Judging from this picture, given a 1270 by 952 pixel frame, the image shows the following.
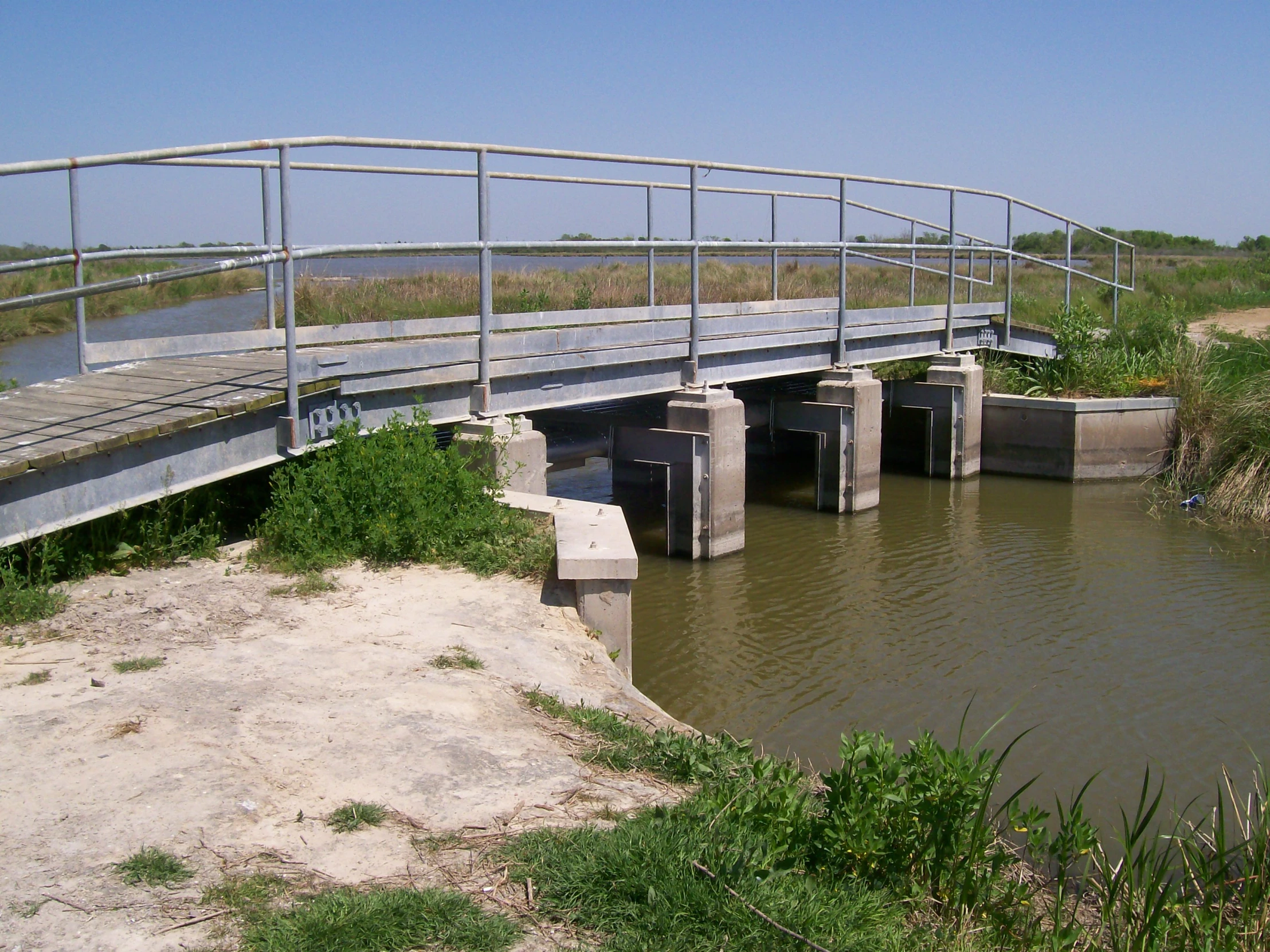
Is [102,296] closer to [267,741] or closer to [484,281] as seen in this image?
[484,281]

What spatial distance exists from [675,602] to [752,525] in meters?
2.95

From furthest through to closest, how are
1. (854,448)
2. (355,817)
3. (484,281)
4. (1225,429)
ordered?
(1225,429)
(854,448)
(484,281)
(355,817)

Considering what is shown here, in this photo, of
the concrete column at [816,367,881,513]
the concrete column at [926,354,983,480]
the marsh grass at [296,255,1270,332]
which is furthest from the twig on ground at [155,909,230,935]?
the concrete column at [926,354,983,480]

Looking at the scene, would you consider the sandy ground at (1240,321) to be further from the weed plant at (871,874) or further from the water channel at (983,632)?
the weed plant at (871,874)

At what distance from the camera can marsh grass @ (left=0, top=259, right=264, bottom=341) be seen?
16.3 meters

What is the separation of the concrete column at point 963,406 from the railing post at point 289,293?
9.96 m

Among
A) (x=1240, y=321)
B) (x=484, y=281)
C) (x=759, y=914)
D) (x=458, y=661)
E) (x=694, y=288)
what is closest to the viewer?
(x=759, y=914)

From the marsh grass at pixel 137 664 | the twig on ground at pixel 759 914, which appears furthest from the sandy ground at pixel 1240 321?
the twig on ground at pixel 759 914

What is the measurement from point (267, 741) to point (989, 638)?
6.12 metres

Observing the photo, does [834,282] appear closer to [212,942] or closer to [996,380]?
[996,380]

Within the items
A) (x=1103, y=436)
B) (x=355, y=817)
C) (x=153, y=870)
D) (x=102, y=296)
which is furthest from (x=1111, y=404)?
(x=153, y=870)

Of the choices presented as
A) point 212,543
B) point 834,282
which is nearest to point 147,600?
point 212,543

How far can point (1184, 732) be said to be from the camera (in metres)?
7.12

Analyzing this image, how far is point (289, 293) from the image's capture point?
22.3 ft
